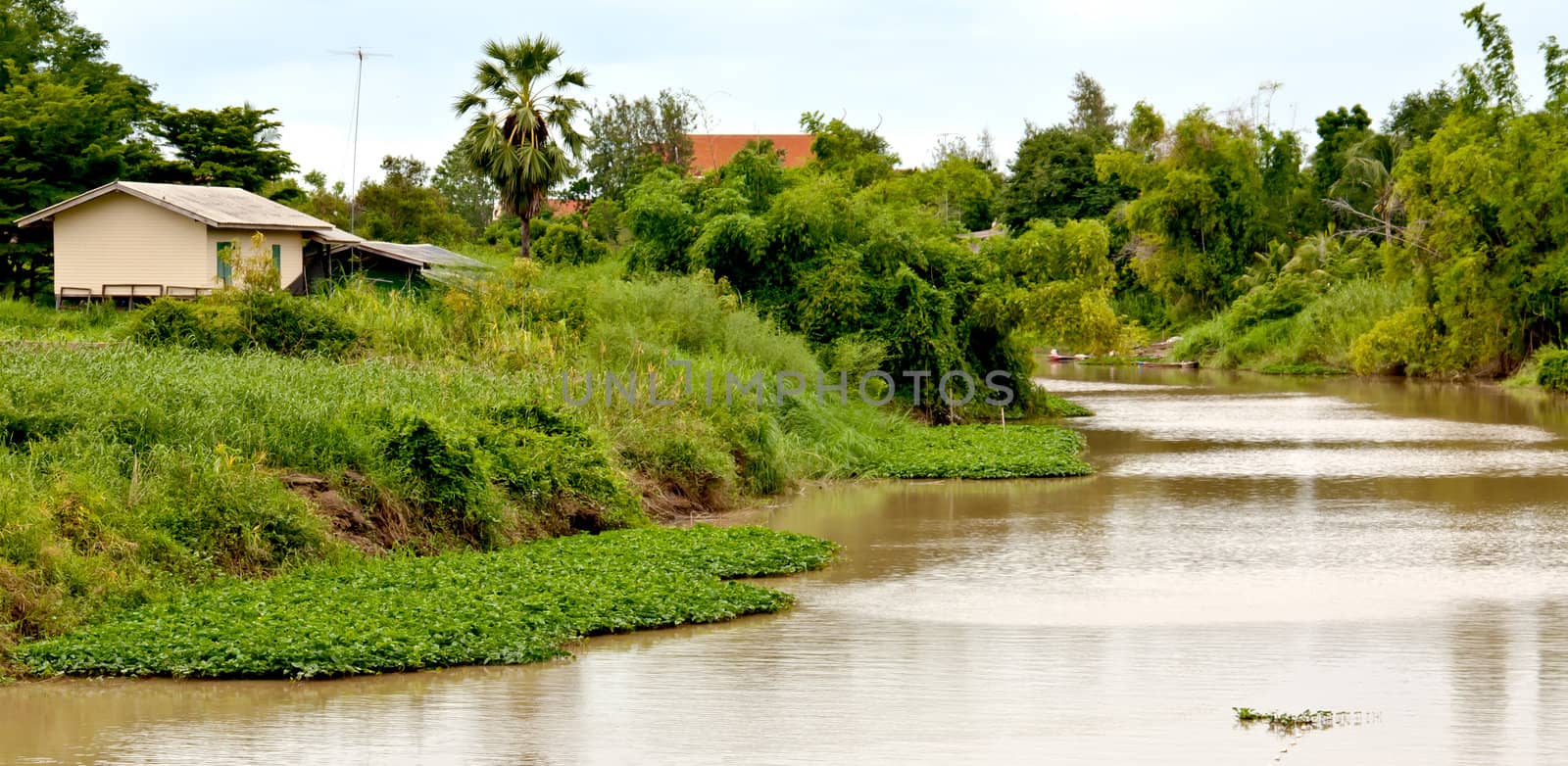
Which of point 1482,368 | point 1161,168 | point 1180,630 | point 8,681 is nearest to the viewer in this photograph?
point 8,681

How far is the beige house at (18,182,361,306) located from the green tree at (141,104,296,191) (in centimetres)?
1044

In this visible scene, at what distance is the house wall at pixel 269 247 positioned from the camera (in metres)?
36.3

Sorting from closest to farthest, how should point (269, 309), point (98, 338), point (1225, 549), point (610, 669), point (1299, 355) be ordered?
point (610, 669), point (1225, 549), point (269, 309), point (98, 338), point (1299, 355)

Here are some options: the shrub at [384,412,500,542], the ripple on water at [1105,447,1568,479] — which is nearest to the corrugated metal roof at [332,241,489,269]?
the ripple on water at [1105,447,1568,479]

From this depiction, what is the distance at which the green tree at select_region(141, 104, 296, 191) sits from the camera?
47625 mm

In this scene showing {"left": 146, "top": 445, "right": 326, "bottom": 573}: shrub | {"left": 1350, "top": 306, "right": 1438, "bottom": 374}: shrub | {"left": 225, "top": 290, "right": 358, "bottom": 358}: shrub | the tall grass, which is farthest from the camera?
the tall grass

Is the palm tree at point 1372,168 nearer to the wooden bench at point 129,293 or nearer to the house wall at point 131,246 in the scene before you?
the house wall at point 131,246

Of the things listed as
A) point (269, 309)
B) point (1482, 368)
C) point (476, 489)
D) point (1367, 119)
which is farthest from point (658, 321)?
point (1367, 119)

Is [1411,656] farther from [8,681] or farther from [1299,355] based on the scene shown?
[1299,355]

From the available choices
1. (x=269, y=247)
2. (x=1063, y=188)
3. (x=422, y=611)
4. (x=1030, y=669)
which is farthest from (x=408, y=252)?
(x=1063, y=188)

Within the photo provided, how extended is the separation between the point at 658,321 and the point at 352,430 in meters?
10.1

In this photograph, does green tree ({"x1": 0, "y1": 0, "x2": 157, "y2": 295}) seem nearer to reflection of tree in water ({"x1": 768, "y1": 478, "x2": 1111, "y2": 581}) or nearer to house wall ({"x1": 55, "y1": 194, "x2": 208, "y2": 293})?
house wall ({"x1": 55, "y1": 194, "x2": 208, "y2": 293})

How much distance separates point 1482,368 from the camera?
45.5 m

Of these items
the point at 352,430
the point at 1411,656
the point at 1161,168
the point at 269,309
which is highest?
the point at 1161,168
